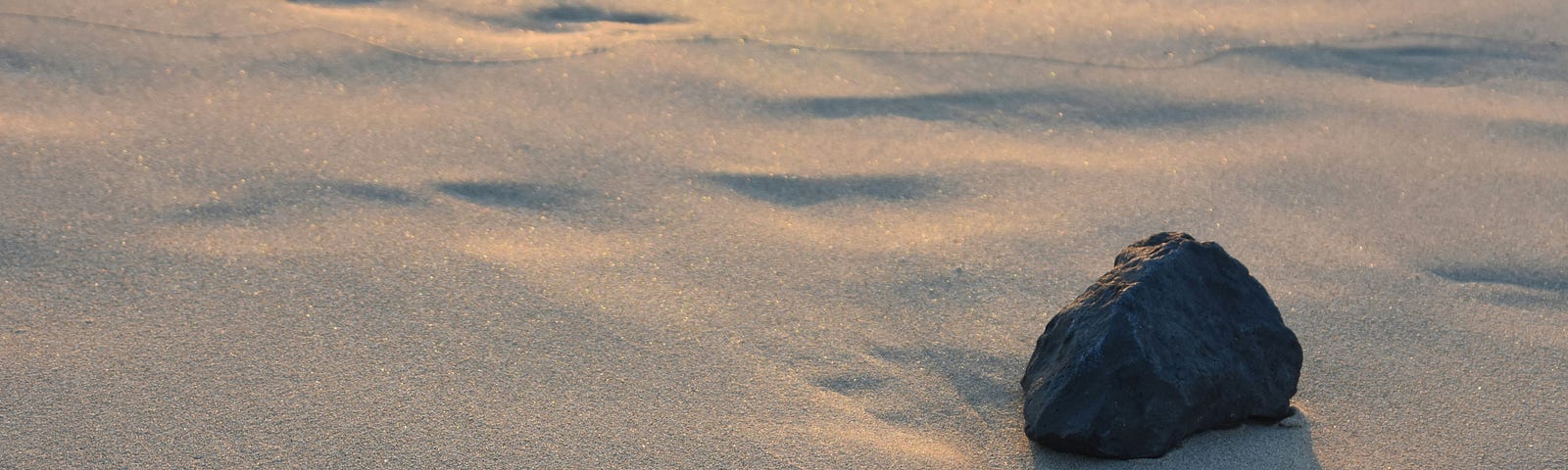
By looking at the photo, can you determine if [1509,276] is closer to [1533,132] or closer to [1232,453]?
[1533,132]

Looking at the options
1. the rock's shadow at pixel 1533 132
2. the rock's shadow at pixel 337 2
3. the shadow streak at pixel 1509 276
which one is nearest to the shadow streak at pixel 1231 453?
the shadow streak at pixel 1509 276

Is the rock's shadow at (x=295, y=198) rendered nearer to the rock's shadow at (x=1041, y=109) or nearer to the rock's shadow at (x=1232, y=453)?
the rock's shadow at (x=1041, y=109)

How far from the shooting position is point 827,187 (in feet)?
6.82

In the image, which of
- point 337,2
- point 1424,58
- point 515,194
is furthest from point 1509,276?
point 337,2

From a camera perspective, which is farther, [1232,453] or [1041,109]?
[1041,109]

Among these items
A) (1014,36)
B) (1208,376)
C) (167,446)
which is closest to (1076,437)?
(1208,376)

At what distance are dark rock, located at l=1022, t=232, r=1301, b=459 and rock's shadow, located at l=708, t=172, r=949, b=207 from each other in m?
0.57

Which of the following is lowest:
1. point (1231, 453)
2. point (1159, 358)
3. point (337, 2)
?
point (1231, 453)

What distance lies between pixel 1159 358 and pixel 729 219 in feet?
2.46

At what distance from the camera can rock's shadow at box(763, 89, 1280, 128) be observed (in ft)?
7.72

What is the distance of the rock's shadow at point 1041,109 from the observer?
7.72ft

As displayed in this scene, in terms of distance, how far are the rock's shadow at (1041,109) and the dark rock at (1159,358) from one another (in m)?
0.85

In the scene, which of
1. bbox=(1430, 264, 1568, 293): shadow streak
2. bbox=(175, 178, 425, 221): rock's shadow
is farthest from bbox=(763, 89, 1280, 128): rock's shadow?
bbox=(175, 178, 425, 221): rock's shadow

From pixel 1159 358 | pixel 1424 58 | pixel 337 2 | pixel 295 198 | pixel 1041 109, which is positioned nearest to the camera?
pixel 1159 358
